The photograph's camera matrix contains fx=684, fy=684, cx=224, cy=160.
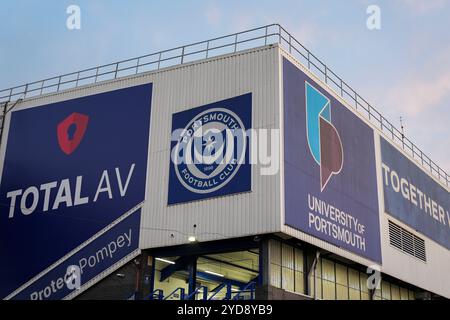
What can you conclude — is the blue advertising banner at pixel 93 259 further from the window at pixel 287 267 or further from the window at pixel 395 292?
the window at pixel 395 292

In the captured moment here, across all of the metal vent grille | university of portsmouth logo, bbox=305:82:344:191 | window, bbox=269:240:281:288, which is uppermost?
university of portsmouth logo, bbox=305:82:344:191

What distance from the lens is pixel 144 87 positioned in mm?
48281

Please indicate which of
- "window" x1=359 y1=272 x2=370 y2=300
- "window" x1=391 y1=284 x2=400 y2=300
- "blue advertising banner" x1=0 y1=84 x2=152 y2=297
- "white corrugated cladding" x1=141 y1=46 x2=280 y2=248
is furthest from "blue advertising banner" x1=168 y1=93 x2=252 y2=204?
"window" x1=391 y1=284 x2=400 y2=300

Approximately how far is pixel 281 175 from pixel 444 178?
33.7 meters

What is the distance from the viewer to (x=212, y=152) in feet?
141

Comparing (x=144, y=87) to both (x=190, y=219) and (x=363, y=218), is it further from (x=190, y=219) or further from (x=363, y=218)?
(x=363, y=218)

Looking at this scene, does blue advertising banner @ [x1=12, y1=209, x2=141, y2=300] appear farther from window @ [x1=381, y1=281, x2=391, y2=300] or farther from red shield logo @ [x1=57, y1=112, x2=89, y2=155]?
window @ [x1=381, y1=281, x2=391, y2=300]

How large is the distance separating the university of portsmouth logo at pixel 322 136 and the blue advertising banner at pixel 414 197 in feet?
28.8

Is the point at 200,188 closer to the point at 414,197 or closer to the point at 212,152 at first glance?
the point at 212,152

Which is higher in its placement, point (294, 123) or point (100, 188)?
point (294, 123)

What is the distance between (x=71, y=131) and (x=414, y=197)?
98.3 feet

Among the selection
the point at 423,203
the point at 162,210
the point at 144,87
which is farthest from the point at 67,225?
the point at 423,203

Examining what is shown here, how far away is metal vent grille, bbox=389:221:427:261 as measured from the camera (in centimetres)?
5435

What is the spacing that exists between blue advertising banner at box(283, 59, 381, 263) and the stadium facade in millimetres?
133
